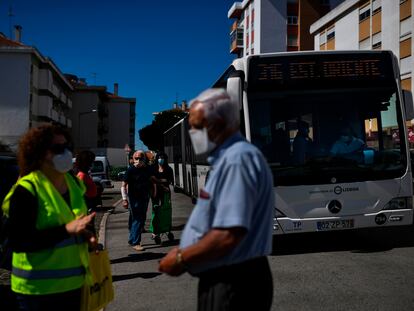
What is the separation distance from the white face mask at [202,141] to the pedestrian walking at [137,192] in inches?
268

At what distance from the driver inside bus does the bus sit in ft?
0.05

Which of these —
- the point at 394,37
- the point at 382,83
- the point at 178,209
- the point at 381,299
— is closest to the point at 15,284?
the point at 381,299

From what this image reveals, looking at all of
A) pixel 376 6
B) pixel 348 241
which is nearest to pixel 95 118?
pixel 376 6

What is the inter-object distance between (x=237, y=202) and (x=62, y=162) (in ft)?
4.35

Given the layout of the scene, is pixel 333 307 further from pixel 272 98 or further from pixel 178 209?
pixel 178 209

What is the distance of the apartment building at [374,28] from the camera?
1249 inches

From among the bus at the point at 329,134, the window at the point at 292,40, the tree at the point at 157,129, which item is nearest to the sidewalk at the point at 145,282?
the bus at the point at 329,134

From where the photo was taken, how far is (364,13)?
37.9 m

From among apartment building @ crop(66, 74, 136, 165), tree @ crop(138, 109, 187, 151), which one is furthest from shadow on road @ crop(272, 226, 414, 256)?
tree @ crop(138, 109, 187, 151)

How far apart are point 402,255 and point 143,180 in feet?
14.7

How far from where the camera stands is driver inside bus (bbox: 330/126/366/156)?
785 cm

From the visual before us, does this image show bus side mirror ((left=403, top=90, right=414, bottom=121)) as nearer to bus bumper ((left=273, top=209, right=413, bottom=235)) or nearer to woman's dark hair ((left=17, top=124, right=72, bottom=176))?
bus bumper ((left=273, top=209, right=413, bottom=235))

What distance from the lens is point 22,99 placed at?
50906 mm

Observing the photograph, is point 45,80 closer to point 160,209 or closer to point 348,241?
point 160,209
